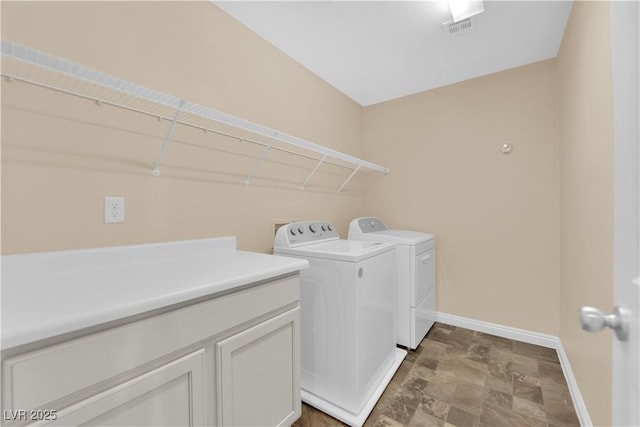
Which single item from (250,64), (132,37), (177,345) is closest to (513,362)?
(177,345)

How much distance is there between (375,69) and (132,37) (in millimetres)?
1805

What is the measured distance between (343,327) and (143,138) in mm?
1430

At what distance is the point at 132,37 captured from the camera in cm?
125

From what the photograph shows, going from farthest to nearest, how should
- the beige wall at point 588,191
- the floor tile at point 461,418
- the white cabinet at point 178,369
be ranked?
the floor tile at point 461,418
the beige wall at point 588,191
the white cabinet at point 178,369

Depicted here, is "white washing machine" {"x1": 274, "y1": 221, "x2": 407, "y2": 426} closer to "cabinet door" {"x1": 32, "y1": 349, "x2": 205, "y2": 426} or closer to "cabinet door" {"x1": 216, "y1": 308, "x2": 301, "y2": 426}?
"cabinet door" {"x1": 216, "y1": 308, "x2": 301, "y2": 426}

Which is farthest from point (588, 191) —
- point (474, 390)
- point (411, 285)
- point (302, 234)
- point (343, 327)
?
point (302, 234)

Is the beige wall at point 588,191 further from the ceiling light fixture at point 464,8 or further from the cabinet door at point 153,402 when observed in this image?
the cabinet door at point 153,402

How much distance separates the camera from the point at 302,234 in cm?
189

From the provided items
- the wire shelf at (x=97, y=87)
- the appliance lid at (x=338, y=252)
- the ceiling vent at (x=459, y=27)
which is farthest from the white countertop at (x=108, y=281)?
the ceiling vent at (x=459, y=27)

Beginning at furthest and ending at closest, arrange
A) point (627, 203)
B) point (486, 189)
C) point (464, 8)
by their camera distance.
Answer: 1. point (486, 189)
2. point (464, 8)
3. point (627, 203)

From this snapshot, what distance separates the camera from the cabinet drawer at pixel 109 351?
0.56 metres

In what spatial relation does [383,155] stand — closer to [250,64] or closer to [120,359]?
[250,64]

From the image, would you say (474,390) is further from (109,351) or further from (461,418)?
(109,351)

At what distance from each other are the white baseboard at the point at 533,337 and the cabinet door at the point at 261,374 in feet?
4.85
